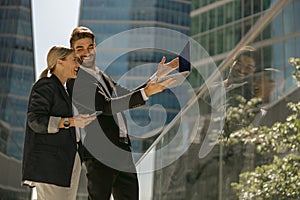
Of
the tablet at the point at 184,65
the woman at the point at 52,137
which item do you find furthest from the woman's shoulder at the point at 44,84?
the tablet at the point at 184,65

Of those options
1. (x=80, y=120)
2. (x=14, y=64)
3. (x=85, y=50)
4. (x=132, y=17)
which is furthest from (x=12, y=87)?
(x=132, y=17)

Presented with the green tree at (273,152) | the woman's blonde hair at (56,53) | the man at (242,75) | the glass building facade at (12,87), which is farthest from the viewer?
the glass building facade at (12,87)

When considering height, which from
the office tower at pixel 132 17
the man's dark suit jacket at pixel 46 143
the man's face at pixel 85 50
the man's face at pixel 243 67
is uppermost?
the office tower at pixel 132 17

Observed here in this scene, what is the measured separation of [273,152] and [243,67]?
0.73m

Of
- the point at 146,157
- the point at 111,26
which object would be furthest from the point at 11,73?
the point at 111,26

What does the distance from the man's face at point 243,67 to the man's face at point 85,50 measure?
158 cm

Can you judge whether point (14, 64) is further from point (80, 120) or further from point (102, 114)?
point (80, 120)

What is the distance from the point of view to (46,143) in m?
2.17

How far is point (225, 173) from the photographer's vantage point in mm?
4082

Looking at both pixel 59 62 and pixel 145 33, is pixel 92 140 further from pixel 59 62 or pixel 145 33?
pixel 145 33

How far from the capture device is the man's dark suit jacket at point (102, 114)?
7.67 ft

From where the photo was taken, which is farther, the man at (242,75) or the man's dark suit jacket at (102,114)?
the man at (242,75)

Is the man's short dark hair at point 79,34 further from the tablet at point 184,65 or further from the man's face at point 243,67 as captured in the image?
the man's face at point 243,67

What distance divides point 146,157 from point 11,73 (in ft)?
11.0
